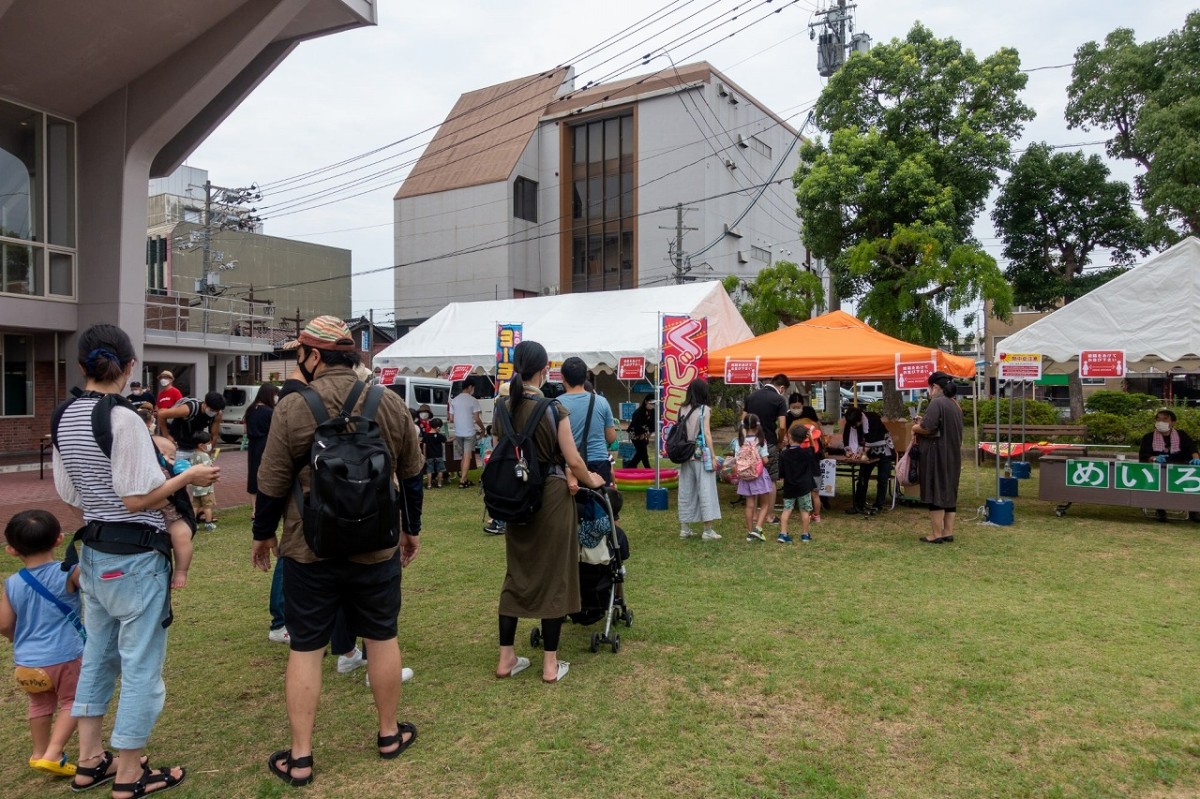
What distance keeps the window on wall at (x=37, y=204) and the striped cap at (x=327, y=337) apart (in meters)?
14.7

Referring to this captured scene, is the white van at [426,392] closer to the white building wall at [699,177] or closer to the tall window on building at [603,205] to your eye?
the white building wall at [699,177]

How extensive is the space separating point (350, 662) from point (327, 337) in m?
2.13

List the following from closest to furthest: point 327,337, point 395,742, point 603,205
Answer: point 327,337, point 395,742, point 603,205

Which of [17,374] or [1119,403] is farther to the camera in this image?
[1119,403]

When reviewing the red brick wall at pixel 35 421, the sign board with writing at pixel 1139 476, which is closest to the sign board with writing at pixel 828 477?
the sign board with writing at pixel 1139 476

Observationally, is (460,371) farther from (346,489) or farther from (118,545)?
(346,489)

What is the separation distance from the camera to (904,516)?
9.55 metres

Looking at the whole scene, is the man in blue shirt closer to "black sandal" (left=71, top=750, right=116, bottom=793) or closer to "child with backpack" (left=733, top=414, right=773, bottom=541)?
"black sandal" (left=71, top=750, right=116, bottom=793)

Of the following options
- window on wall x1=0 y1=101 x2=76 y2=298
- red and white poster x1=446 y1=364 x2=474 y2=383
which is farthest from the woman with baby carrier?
window on wall x1=0 y1=101 x2=76 y2=298

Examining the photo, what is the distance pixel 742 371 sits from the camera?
10016 millimetres

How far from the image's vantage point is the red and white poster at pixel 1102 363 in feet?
28.2

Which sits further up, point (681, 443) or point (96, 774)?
point (681, 443)

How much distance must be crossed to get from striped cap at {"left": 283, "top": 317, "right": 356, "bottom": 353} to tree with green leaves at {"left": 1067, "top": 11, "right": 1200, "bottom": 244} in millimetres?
18907

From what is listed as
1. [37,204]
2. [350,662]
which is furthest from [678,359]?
[37,204]
